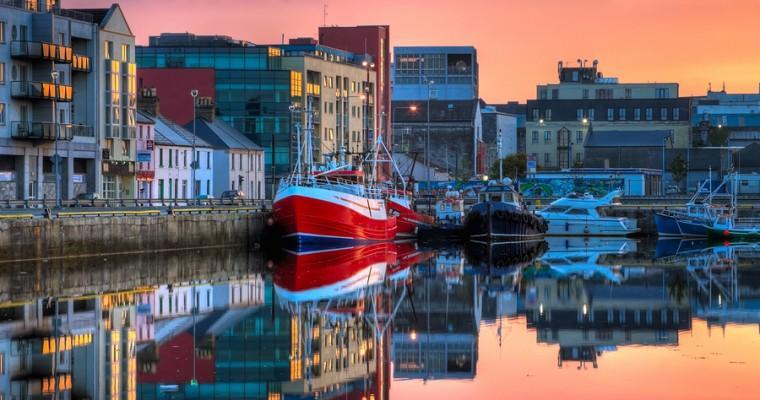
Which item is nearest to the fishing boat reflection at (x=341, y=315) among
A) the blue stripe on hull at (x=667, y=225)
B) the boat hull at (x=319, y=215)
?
the boat hull at (x=319, y=215)

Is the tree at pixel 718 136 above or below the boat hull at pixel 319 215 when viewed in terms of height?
above

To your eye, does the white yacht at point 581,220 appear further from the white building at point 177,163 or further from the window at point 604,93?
the window at point 604,93

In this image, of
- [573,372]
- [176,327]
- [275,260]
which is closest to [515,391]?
[573,372]

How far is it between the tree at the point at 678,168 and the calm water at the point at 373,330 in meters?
91.4

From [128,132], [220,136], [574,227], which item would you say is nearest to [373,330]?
[128,132]

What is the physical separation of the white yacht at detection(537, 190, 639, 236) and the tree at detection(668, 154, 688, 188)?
53.5 metres

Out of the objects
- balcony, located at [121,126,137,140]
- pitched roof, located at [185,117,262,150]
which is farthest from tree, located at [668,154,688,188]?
balcony, located at [121,126,137,140]

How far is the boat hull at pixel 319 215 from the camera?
71812 mm

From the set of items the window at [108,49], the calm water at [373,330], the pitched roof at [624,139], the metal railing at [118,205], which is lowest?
the calm water at [373,330]

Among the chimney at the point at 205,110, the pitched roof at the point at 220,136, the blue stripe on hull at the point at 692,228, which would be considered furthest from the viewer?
the chimney at the point at 205,110

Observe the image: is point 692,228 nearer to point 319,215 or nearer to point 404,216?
point 404,216

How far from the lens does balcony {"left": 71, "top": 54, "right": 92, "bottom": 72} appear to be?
8812cm

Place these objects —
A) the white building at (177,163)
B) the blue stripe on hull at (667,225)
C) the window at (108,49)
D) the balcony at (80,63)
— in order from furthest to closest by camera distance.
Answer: the white building at (177,163)
the blue stripe on hull at (667,225)
the window at (108,49)
the balcony at (80,63)

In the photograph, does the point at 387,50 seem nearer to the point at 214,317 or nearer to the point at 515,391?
the point at 214,317
